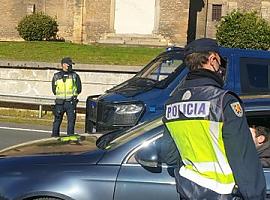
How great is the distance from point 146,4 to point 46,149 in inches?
1277

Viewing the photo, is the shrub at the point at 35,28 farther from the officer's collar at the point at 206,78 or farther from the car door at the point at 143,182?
the officer's collar at the point at 206,78

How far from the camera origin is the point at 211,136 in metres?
3.34

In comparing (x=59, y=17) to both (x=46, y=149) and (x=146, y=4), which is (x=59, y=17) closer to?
(x=146, y=4)

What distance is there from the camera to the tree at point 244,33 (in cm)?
2752

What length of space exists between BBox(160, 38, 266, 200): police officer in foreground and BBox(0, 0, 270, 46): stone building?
31984 mm

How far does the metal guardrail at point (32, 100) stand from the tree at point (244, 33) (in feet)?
41.3

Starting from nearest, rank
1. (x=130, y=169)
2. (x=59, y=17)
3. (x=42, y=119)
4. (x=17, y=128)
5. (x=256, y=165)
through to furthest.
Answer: (x=256, y=165) < (x=130, y=169) < (x=17, y=128) < (x=42, y=119) < (x=59, y=17)

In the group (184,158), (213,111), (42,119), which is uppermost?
(213,111)

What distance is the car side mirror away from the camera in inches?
171

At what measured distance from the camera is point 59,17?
41.3 m

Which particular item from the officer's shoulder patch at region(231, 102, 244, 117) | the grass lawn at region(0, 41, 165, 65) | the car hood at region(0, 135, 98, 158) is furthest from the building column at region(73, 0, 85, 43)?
the officer's shoulder patch at region(231, 102, 244, 117)

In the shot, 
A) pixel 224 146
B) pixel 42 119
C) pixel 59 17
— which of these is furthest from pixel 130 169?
pixel 59 17

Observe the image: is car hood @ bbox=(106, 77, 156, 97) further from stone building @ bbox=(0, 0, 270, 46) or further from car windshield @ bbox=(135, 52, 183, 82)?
stone building @ bbox=(0, 0, 270, 46)

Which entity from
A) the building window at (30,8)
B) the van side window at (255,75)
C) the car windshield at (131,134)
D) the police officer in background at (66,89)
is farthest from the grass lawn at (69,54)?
the car windshield at (131,134)
